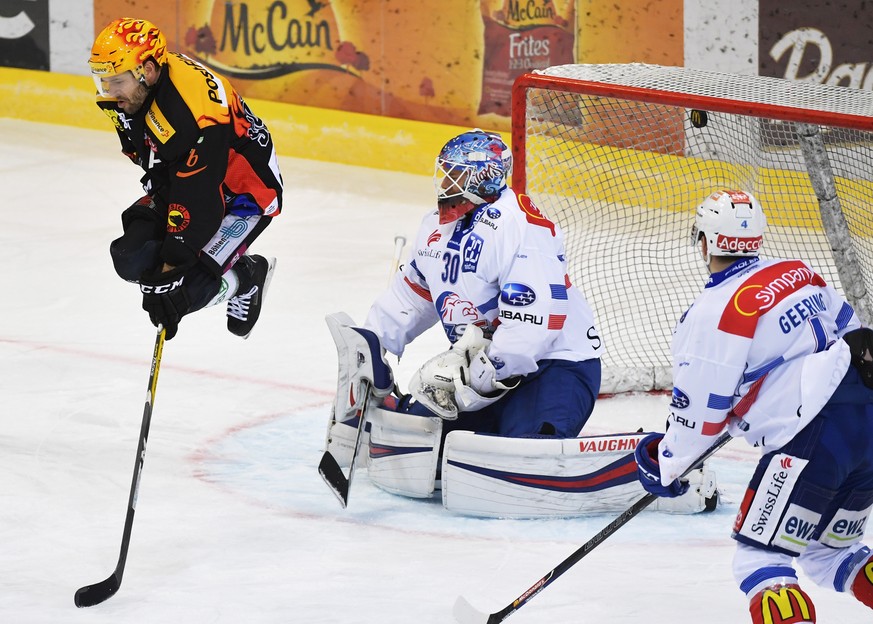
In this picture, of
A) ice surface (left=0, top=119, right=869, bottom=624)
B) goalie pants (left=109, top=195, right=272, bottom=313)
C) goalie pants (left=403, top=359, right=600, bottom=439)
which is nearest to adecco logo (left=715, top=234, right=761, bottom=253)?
ice surface (left=0, top=119, right=869, bottom=624)

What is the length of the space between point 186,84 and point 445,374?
3.31ft

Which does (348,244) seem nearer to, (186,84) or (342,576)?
(186,84)

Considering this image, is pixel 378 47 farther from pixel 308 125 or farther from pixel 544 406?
pixel 544 406

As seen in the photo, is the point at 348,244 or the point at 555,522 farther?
the point at 348,244

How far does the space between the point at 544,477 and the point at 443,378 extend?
13.8 inches

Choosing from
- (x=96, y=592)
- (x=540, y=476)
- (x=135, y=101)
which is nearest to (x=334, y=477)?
(x=540, y=476)

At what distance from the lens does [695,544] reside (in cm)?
363

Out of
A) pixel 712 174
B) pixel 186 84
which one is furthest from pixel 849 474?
pixel 712 174

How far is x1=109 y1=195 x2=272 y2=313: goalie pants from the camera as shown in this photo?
4227 mm

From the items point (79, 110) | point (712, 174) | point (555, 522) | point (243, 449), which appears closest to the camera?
point (555, 522)

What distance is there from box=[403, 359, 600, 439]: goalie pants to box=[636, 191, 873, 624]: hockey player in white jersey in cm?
101

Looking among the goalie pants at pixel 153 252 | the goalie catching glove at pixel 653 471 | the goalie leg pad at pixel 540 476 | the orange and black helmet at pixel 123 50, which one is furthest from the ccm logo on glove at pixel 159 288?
the goalie catching glove at pixel 653 471

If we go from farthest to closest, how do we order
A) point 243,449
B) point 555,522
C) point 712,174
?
point 712,174
point 243,449
point 555,522

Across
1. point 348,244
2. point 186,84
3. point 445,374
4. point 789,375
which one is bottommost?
point 348,244
